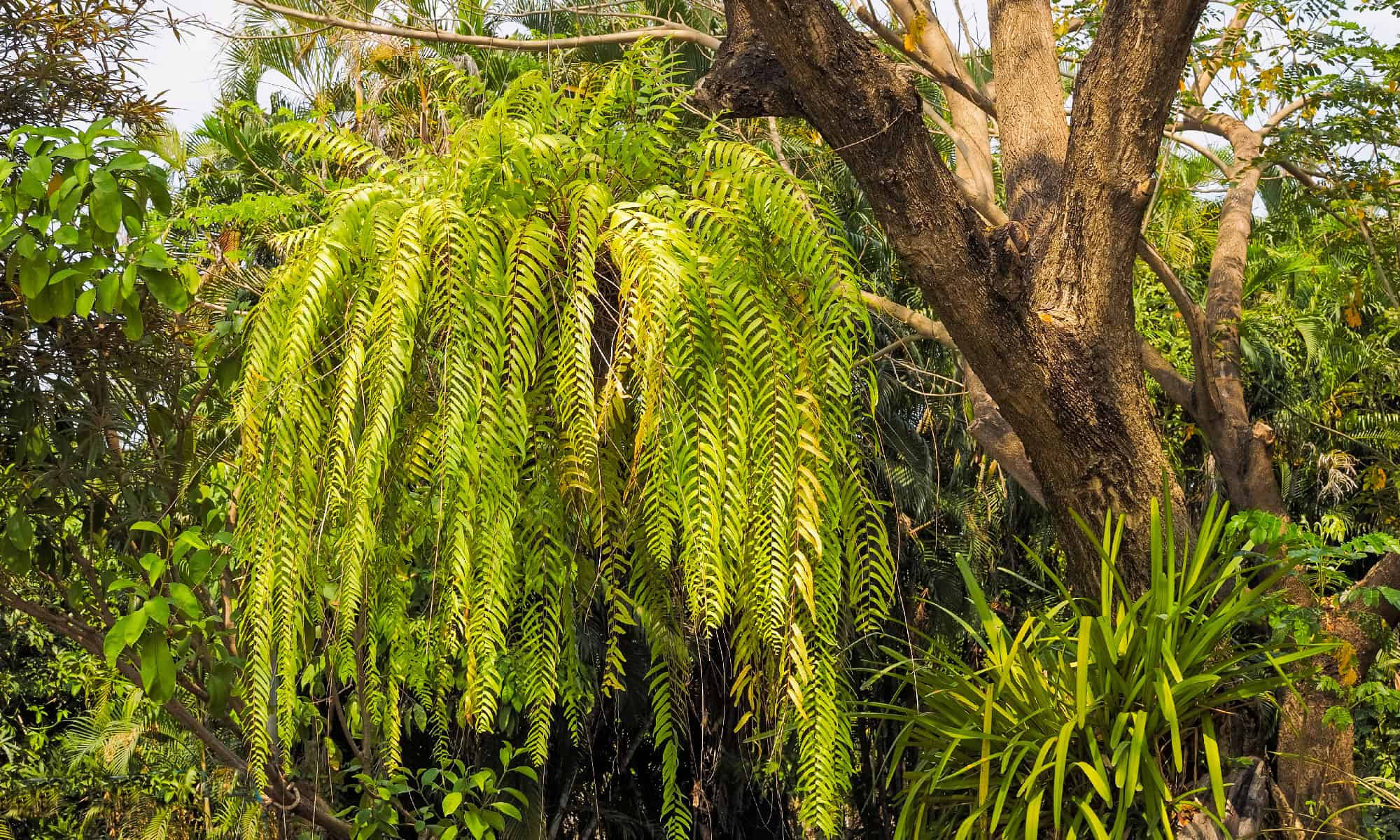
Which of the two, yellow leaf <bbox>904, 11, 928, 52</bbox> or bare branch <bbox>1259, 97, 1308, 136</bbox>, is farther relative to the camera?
bare branch <bbox>1259, 97, 1308, 136</bbox>

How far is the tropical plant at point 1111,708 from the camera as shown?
1731mm

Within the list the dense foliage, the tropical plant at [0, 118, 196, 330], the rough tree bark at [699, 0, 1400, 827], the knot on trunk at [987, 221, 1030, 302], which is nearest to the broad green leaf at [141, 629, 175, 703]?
the dense foliage

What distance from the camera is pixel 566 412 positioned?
153cm

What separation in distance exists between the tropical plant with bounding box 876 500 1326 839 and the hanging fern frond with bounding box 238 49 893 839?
0.31 meters

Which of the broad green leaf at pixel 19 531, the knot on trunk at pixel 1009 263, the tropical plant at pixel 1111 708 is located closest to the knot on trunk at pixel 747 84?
the knot on trunk at pixel 1009 263

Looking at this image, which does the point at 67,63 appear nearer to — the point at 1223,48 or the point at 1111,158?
the point at 1111,158

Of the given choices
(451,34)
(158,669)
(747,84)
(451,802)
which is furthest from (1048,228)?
(451,34)

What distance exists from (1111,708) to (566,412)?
1.00m

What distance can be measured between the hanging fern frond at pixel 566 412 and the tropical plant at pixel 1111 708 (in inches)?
12.3

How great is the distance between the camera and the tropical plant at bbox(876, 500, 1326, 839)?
5.68ft

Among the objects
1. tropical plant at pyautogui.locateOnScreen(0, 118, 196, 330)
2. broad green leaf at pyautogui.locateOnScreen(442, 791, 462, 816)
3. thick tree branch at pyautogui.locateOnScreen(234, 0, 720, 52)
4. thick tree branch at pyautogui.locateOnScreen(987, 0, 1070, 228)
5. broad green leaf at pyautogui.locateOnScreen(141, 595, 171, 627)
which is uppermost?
thick tree branch at pyautogui.locateOnScreen(234, 0, 720, 52)

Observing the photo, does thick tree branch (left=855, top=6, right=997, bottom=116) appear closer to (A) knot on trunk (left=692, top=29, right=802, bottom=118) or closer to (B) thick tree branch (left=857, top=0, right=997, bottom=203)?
(B) thick tree branch (left=857, top=0, right=997, bottom=203)

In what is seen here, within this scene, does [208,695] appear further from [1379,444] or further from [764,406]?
[1379,444]

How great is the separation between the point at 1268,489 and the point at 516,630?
6.67 ft
